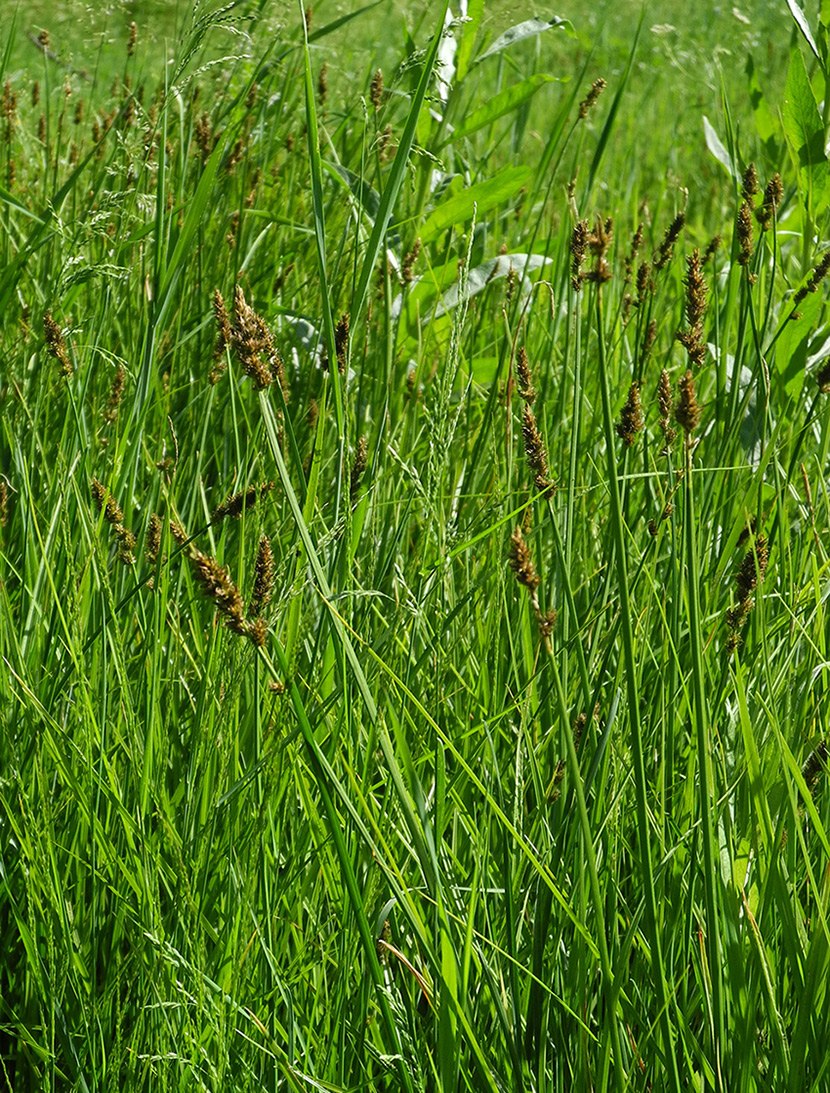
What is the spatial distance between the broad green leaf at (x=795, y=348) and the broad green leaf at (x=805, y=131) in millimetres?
154

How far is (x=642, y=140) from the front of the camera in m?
4.62

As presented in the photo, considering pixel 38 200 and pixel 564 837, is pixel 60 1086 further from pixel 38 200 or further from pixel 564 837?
pixel 38 200

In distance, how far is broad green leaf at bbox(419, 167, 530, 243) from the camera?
181cm

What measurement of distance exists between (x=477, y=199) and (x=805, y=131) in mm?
556

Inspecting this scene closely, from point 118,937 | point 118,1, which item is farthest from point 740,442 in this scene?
point 118,1

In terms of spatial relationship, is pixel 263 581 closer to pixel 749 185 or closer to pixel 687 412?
pixel 687 412

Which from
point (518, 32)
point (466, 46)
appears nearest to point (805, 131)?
point (518, 32)

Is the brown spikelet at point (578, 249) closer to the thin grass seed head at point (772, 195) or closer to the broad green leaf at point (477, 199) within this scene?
the thin grass seed head at point (772, 195)

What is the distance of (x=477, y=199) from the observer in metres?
1.82

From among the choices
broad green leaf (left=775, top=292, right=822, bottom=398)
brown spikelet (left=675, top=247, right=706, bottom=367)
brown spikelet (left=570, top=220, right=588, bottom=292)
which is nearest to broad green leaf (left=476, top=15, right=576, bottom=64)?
broad green leaf (left=775, top=292, right=822, bottom=398)

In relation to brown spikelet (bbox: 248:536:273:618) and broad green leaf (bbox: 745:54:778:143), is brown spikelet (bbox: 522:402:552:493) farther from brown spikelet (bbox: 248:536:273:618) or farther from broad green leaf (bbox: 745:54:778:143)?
broad green leaf (bbox: 745:54:778:143)

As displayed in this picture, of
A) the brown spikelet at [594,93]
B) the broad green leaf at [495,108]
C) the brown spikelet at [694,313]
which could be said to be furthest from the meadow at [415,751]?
the broad green leaf at [495,108]

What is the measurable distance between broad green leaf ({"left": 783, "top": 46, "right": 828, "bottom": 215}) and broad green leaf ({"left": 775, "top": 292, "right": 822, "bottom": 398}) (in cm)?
15

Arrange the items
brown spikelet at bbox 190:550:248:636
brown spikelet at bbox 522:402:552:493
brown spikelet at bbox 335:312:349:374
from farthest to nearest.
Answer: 1. brown spikelet at bbox 335:312:349:374
2. brown spikelet at bbox 522:402:552:493
3. brown spikelet at bbox 190:550:248:636
